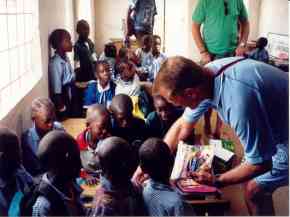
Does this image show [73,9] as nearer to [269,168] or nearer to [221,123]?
[221,123]

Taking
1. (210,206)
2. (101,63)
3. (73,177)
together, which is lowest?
(210,206)

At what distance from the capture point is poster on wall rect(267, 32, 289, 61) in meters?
1.06

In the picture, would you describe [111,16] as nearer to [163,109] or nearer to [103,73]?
[103,73]

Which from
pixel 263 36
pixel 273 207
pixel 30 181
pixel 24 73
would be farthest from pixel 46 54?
pixel 273 207

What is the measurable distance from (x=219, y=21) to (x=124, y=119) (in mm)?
411

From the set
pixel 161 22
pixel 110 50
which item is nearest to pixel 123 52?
pixel 110 50

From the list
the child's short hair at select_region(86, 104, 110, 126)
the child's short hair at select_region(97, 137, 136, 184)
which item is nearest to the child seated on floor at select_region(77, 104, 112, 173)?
the child's short hair at select_region(86, 104, 110, 126)

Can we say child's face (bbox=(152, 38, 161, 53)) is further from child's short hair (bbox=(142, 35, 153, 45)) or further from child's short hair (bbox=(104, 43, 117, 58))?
child's short hair (bbox=(104, 43, 117, 58))

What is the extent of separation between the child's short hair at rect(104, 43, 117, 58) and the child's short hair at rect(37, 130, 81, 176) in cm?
37

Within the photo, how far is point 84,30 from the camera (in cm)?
126

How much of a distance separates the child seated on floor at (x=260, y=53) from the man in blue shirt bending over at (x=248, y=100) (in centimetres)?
10

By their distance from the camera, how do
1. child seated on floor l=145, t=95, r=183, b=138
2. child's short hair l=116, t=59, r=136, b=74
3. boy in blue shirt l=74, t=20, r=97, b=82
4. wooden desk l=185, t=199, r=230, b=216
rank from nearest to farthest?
wooden desk l=185, t=199, r=230, b=216 < child seated on floor l=145, t=95, r=183, b=138 < boy in blue shirt l=74, t=20, r=97, b=82 < child's short hair l=116, t=59, r=136, b=74

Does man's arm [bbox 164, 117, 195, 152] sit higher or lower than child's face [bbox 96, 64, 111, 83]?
lower

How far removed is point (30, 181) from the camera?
1.03 meters
